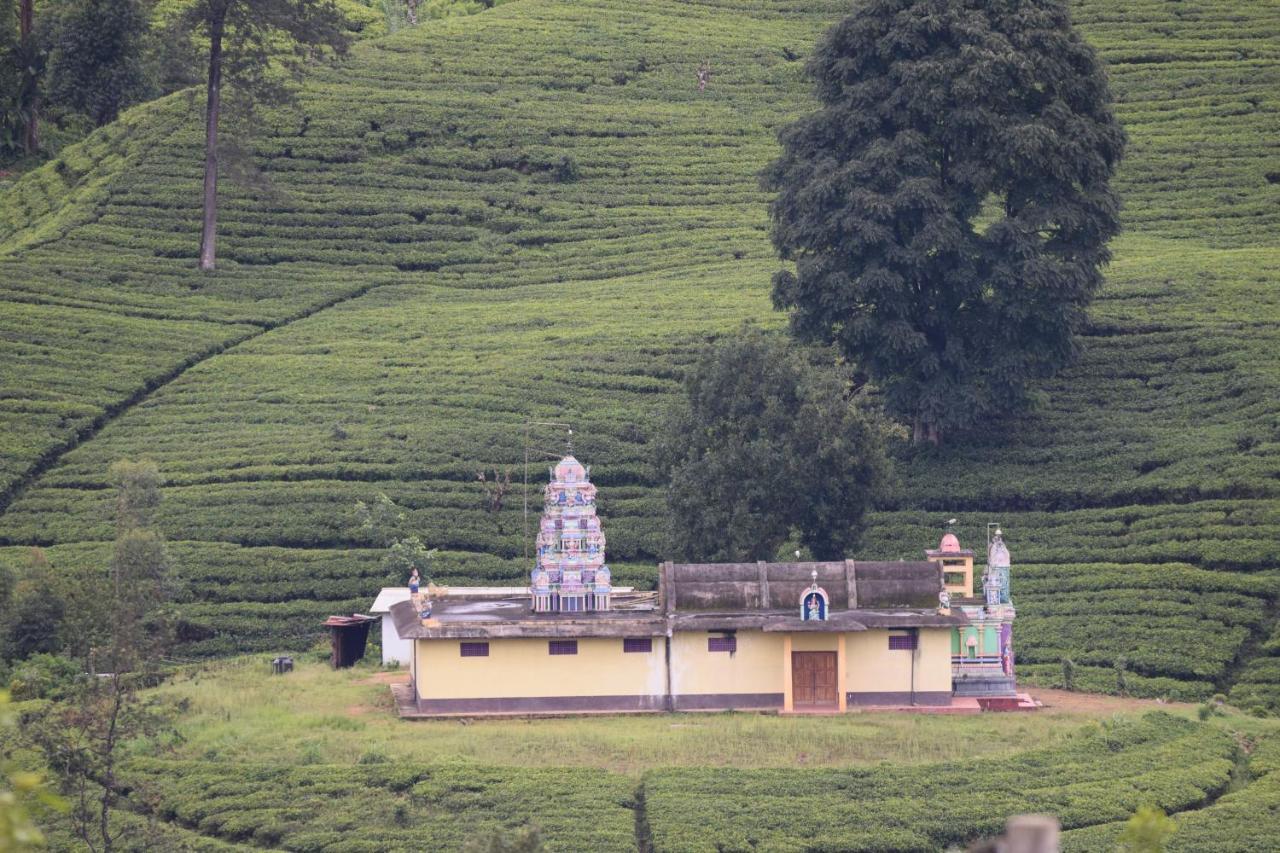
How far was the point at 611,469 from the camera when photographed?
173 ft

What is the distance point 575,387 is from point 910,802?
2882 centimetres

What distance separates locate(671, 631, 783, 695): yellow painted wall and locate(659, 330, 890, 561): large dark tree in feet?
19.8

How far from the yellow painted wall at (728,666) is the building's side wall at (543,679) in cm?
39

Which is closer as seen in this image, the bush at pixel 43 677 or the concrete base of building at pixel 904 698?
the concrete base of building at pixel 904 698

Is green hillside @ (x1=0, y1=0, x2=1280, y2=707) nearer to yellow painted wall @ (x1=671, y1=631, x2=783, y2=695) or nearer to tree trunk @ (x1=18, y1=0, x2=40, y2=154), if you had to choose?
tree trunk @ (x1=18, y1=0, x2=40, y2=154)

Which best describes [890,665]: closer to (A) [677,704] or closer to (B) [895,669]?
(B) [895,669]

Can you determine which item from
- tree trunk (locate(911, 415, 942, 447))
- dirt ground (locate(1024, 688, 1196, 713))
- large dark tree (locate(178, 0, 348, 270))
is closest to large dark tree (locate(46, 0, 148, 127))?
large dark tree (locate(178, 0, 348, 270))

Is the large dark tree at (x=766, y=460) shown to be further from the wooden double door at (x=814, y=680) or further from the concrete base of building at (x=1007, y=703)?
the concrete base of building at (x=1007, y=703)

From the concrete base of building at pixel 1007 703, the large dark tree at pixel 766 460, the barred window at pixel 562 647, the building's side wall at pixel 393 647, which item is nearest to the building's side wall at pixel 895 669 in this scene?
the concrete base of building at pixel 1007 703

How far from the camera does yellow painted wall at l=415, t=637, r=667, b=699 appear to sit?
37.8 meters

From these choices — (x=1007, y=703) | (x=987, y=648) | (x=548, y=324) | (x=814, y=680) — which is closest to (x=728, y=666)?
(x=814, y=680)

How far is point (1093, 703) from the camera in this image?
3806 cm

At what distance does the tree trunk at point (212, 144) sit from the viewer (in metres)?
70.8

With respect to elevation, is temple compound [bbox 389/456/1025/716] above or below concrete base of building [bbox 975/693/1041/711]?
above
